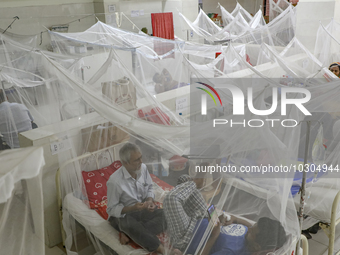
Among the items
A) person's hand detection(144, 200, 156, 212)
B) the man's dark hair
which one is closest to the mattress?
person's hand detection(144, 200, 156, 212)

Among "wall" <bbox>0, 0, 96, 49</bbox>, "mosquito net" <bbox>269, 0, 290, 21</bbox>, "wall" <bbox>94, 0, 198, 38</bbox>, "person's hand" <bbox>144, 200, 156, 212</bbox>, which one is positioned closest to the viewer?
"person's hand" <bbox>144, 200, 156, 212</bbox>

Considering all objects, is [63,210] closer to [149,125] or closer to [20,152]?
[149,125]

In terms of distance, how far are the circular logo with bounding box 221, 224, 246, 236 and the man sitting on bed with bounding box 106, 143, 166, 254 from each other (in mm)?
359

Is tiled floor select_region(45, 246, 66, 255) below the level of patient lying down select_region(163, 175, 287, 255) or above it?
below

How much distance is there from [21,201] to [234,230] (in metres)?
1.24

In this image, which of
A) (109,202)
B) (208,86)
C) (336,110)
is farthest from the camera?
(208,86)

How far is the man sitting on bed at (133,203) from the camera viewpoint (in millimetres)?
2027

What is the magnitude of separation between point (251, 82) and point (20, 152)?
3140mm

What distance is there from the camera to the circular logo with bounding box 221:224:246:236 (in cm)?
196

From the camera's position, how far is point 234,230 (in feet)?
6.48

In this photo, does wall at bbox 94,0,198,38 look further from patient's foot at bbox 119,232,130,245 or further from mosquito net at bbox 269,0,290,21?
patient's foot at bbox 119,232,130,245

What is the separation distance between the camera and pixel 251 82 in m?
3.88

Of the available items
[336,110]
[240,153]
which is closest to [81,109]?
[240,153]

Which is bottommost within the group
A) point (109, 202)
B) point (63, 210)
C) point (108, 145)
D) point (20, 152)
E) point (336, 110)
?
point (63, 210)
